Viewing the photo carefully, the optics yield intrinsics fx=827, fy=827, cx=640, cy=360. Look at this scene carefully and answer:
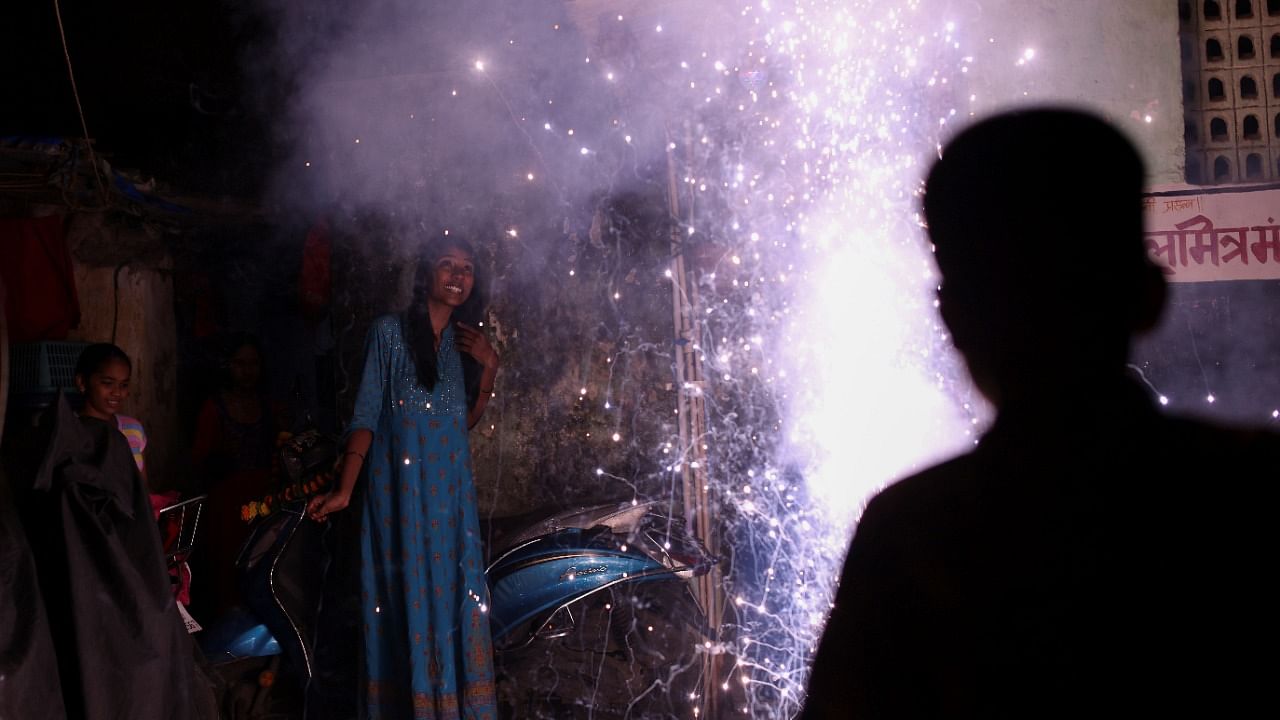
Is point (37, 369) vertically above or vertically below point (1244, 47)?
below

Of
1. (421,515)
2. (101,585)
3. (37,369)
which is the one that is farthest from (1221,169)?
(37,369)

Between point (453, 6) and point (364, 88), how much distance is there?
2.46 feet

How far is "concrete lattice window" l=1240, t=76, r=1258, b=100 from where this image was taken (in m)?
4.47

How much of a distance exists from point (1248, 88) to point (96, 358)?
6.36 metres

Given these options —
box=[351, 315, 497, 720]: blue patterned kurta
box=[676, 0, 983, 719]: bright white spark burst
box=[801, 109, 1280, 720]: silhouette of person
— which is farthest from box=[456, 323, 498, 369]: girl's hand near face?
box=[801, 109, 1280, 720]: silhouette of person

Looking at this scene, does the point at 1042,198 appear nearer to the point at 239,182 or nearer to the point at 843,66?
the point at 843,66

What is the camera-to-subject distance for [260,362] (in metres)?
6.16

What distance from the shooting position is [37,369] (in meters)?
5.30

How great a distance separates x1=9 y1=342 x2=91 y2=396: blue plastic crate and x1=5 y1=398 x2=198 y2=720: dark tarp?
192 cm

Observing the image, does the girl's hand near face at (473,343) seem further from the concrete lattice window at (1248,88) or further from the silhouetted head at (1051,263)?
the concrete lattice window at (1248,88)

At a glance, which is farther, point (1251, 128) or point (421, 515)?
point (1251, 128)

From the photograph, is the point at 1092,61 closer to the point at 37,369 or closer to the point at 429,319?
the point at 429,319

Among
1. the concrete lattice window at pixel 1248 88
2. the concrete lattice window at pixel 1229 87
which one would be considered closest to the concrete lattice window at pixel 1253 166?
the concrete lattice window at pixel 1229 87

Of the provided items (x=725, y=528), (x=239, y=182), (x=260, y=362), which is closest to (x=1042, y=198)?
(x=725, y=528)
